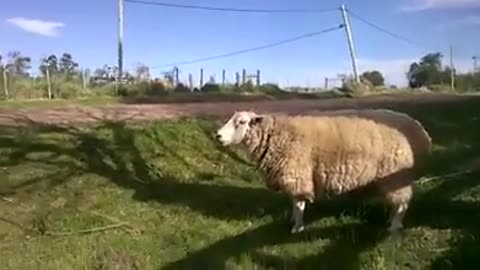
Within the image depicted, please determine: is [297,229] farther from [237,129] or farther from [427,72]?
[427,72]

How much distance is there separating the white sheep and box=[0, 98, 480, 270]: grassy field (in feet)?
1.16

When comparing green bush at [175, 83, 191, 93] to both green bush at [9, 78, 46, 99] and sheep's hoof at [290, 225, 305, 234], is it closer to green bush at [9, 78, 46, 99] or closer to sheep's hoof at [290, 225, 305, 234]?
green bush at [9, 78, 46, 99]

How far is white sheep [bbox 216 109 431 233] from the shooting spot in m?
7.36

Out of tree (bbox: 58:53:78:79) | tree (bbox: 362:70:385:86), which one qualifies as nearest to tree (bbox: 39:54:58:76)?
tree (bbox: 58:53:78:79)

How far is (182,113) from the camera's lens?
13898 mm

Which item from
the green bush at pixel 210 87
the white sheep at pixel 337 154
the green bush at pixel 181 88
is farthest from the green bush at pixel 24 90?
the white sheep at pixel 337 154

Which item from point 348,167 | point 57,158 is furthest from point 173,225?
point 57,158

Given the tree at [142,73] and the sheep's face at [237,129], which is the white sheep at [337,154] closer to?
the sheep's face at [237,129]

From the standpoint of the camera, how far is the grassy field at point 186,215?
6949 millimetres

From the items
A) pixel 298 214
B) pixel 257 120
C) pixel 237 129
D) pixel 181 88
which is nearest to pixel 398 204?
pixel 298 214

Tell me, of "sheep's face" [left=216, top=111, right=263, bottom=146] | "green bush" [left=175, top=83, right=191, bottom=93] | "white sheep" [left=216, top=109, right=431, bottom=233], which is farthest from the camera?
"green bush" [left=175, top=83, right=191, bottom=93]

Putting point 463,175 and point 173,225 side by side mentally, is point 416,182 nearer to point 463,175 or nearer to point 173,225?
point 463,175

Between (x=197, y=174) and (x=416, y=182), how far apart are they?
3136mm

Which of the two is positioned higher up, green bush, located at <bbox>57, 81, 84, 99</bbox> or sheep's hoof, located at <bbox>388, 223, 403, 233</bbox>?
green bush, located at <bbox>57, 81, 84, 99</bbox>
